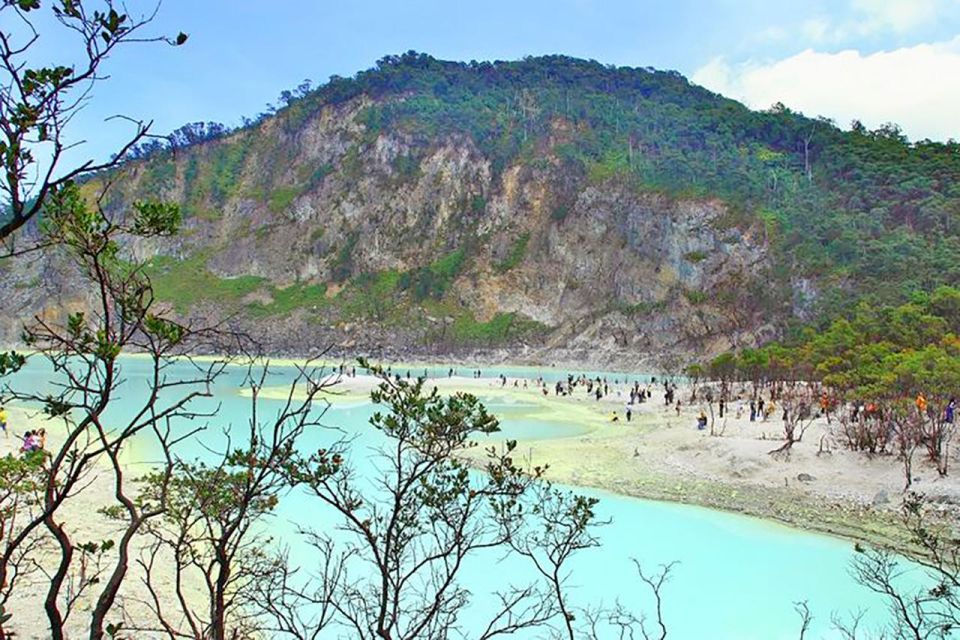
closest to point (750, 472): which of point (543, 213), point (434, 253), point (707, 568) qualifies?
point (707, 568)

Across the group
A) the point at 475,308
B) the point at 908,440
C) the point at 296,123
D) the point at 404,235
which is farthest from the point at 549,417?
the point at 296,123

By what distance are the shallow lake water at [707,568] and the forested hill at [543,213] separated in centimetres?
4849

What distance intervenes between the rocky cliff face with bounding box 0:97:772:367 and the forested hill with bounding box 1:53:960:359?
29cm

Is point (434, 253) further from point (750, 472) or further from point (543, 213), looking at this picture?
point (750, 472)

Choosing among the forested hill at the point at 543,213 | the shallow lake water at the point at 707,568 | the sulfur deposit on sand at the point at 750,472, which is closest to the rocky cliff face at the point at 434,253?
the forested hill at the point at 543,213

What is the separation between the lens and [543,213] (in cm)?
9425

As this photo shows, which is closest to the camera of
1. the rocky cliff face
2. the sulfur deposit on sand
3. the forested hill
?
the sulfur deposit on sand

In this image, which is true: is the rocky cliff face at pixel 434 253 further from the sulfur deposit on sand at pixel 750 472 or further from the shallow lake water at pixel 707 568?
the shallow lake water at pixel 707 568

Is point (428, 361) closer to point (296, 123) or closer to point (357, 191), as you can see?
point (357, 191)

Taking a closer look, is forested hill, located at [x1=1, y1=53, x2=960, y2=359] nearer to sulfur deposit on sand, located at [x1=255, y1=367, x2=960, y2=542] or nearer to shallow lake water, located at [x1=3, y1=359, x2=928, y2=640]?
sulfur deposit on sand, located at [x1=255, y1=367, x2=960, y2=542]

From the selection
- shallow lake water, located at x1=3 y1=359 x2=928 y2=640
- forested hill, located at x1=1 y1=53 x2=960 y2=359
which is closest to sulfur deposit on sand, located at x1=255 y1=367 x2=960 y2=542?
shallow lake water, located at x1=3 y1=359 x2=928 y2=640

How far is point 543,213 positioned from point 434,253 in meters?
17.3

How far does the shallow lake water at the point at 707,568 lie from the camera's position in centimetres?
1299

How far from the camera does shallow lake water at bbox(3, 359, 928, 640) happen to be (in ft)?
42.6
